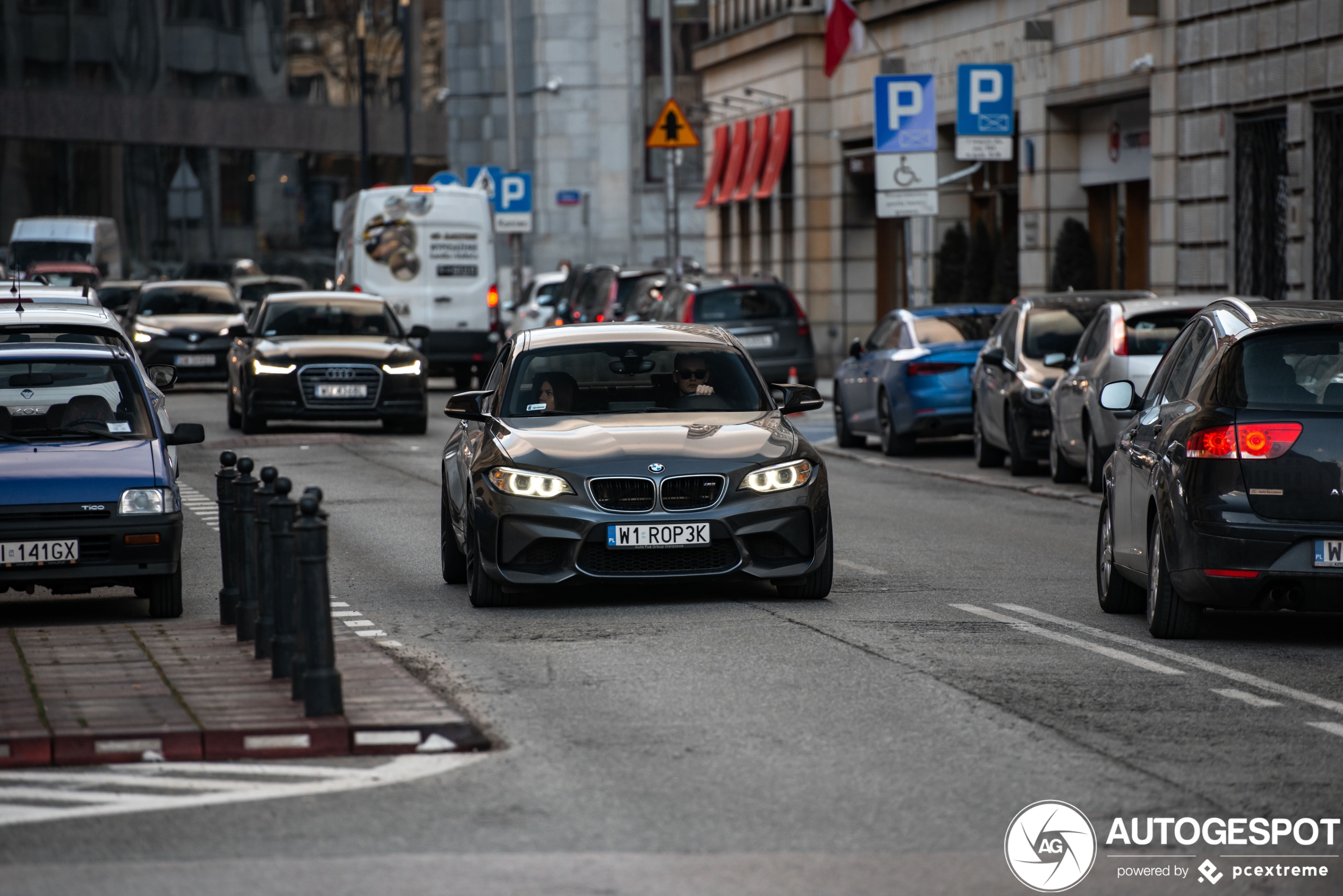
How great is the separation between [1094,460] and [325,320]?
1106cm

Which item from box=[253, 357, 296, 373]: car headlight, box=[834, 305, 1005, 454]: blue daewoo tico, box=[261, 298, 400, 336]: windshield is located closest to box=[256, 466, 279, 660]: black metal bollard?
box=[834, 305, 1005, 454]: blue daewoo tico

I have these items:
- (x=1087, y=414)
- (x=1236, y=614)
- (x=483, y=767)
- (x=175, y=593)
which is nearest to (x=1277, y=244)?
(x=1087, y=414)

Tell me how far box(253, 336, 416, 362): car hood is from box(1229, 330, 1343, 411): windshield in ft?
54.2

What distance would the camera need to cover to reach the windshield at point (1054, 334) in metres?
20.9

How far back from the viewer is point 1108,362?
715 inches

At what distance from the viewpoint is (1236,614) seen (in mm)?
11188

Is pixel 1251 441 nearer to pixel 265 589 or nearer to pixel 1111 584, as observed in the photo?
pixel 1111 584

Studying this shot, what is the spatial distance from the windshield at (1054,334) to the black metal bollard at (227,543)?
11.4 metres

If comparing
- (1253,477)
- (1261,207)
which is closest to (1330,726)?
(1253,477)

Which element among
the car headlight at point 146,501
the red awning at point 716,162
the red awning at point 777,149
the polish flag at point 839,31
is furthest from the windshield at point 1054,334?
the red awning at point 716,162

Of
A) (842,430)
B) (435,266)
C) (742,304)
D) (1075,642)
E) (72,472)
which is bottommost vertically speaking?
(842,430)

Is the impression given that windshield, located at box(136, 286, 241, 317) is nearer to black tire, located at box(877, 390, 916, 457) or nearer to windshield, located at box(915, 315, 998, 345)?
black tire, located at box(877, 390, 916, 457)

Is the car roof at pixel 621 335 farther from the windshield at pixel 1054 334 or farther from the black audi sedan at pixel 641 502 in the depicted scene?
the windshield at pixel 1054 334

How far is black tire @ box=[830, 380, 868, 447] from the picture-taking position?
25.6 meters
